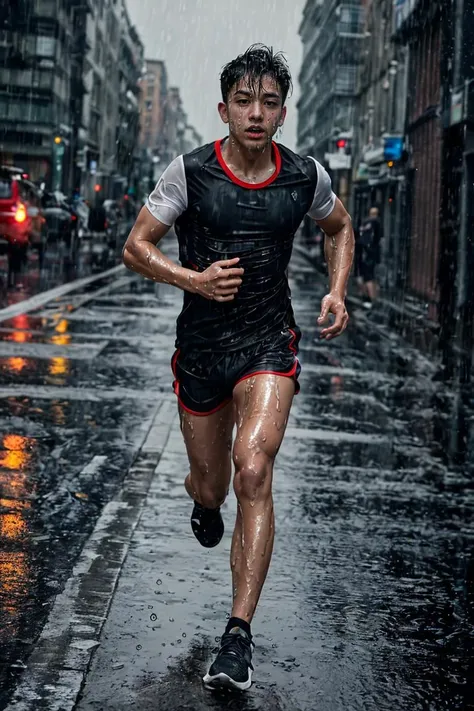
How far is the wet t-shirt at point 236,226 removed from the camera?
452 cm

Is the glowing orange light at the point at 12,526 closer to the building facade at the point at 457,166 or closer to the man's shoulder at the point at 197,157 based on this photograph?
the man's shoulder at the point at 197,157

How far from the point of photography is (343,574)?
5.70 meters

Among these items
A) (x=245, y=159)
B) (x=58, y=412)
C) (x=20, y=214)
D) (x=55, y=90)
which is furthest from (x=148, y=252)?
(x=55, y=90)

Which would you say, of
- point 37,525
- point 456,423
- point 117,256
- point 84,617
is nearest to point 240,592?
point 84,617

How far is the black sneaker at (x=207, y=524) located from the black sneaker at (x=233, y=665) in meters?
0.97

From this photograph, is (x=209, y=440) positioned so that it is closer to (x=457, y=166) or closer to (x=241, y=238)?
(x=241, y=238)

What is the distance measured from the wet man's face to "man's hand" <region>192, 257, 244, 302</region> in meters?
0.45

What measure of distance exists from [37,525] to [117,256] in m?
37.4

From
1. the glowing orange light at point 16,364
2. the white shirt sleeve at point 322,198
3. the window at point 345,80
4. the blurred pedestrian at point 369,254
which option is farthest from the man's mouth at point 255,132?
the window at point 345,80

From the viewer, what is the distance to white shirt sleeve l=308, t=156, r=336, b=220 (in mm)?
4738

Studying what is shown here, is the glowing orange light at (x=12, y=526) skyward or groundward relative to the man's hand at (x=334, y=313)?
groundward

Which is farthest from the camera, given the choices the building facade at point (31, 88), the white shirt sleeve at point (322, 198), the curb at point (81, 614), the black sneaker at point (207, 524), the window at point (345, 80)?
the window at point (345, 80)

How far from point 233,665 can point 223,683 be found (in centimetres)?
6

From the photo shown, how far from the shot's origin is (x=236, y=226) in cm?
452
